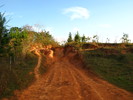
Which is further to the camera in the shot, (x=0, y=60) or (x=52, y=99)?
(x=0, y=60)

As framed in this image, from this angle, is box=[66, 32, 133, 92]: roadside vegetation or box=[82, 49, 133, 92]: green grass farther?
box=[66, 32, 133, 92]: roadside vegetation

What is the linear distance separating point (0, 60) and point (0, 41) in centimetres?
862

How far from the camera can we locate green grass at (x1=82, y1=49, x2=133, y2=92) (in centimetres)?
1323

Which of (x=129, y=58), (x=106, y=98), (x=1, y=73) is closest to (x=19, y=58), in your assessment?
(x=1, y=73)

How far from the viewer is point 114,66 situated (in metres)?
19.3

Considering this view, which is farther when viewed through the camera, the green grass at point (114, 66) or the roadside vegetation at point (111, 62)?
Answer: the roadside vegetation at point (111, 62)

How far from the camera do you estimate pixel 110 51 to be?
2812 cm

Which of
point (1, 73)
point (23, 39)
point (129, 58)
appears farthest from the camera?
point (23, 39)

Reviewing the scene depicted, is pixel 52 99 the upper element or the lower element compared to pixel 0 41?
lower

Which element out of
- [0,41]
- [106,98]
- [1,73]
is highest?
[0,41]

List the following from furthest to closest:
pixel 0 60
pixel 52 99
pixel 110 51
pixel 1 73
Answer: pixel 110 51 < pixel 0 60 < pixel 1 73 < pixel 52 99

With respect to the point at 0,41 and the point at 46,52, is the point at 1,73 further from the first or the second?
the point at 46,52

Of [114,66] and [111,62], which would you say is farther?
[111,62]

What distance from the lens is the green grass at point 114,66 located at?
43.4 feet
